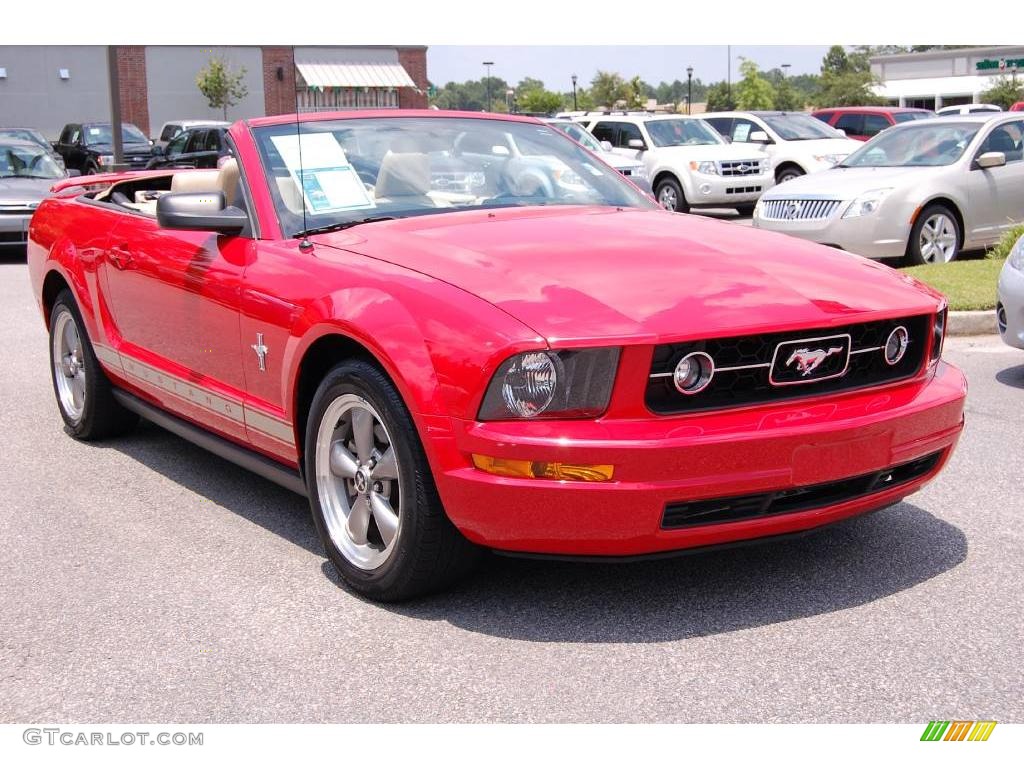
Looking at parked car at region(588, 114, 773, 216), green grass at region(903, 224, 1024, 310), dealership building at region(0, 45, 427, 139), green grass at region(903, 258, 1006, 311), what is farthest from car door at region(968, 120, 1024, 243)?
dealership building at region(0, 45, 427, 139)

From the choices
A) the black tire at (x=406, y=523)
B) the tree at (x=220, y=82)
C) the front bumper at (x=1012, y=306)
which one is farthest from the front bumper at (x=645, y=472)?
the tree at (x=220, y=82)

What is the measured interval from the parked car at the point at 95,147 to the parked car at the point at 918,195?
19.3 meters

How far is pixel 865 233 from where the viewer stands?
11844mm

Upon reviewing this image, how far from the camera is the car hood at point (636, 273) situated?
3633mm

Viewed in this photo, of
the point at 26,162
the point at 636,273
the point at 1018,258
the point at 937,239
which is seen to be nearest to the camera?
the point at 636,273

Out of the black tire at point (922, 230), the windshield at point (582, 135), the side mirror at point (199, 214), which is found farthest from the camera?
the windshield at point (582, 135)

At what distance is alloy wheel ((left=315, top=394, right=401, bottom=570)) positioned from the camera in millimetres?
4039

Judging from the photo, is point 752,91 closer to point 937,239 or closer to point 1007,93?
point 1007,93

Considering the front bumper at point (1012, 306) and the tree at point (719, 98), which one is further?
the tree at point (719, 98)

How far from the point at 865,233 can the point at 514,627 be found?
8.89m

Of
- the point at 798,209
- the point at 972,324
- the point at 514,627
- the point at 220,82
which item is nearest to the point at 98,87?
the point at 220,82

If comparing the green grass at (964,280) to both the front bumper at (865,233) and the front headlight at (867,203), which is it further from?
the front headlight at (867,203)

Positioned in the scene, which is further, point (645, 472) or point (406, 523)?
point (406, 523)

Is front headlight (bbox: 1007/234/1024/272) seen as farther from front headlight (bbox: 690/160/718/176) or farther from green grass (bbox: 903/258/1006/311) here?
front headlight (bbox: 690/160/718/176)
